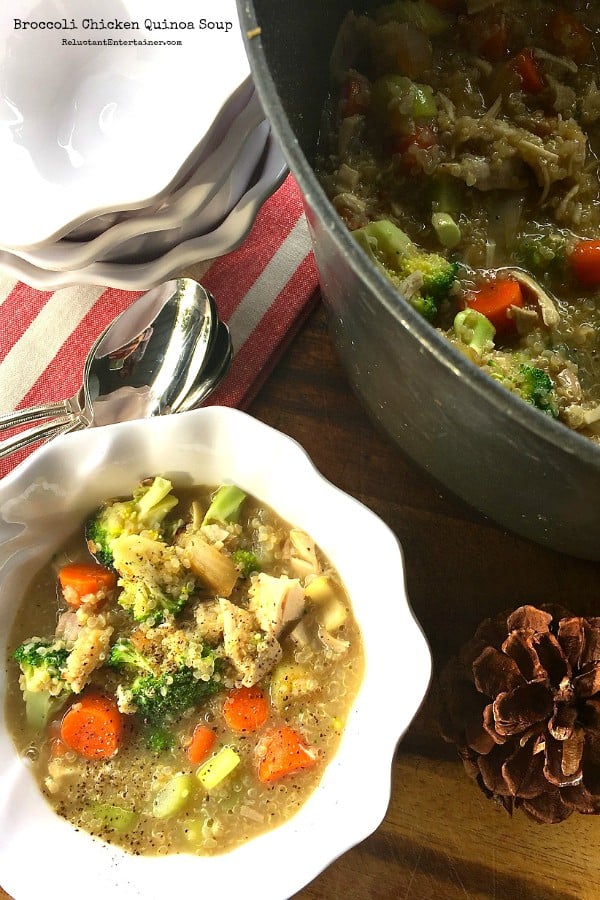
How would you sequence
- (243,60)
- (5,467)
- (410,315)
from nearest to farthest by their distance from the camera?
1. (410,315)
2. (243,60)
3. (5,467)

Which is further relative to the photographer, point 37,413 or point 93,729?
point 37,413

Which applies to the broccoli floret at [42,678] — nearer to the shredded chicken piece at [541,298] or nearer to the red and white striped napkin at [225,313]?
the red and white striped napkin at [225,313]

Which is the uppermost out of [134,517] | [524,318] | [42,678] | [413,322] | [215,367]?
[413,322]

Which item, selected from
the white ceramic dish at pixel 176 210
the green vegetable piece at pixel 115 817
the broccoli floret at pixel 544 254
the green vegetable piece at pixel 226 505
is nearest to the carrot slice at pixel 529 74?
the broccoli floret at pixel 544 254

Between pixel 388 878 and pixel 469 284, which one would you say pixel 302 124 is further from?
pixel 388 878

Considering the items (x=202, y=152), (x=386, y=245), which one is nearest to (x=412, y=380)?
(x=386, y=245)

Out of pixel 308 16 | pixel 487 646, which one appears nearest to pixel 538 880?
pixel 487 646

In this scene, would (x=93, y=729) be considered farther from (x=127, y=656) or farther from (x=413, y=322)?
(x=413, y=322)
